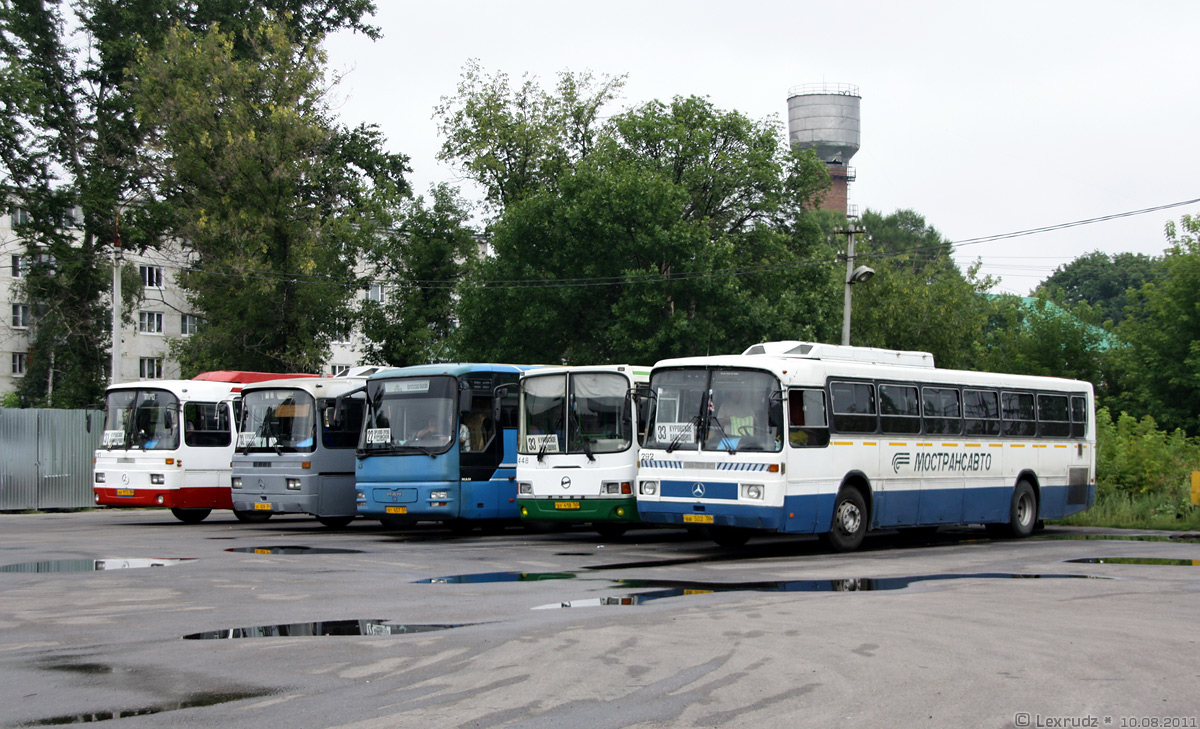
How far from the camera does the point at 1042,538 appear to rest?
70.2 ft

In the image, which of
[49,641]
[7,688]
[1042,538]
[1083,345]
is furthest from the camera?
[1083,345]

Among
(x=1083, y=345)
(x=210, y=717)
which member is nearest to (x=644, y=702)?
(x=210, y=717)

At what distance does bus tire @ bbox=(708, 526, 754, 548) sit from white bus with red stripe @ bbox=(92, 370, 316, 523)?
36.5ft

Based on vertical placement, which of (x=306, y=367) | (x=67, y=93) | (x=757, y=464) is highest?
(x=67, y=93)

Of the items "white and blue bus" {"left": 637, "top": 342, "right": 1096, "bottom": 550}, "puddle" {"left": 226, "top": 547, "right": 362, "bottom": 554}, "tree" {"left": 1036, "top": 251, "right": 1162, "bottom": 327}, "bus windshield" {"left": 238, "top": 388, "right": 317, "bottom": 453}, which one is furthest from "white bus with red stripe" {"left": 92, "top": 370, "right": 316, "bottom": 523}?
"tree" {"left": 1036, "top": 251, "right": 1162, "bottom": 327}

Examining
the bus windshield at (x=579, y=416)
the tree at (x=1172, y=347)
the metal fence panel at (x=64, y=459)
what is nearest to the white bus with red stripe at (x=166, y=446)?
the metal fence panel at (x=64, y=459)

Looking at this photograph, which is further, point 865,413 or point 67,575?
point 865,413

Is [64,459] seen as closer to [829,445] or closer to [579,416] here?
[579,416]

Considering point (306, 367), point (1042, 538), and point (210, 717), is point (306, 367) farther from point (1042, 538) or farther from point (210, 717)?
point (210, 717)

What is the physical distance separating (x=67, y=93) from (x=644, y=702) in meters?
48.9

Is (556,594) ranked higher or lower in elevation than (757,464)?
lower

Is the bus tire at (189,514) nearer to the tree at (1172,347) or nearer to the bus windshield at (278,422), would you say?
the bus windshield at (278,422)

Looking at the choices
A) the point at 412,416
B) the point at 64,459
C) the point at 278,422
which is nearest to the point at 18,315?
the point at 64,459

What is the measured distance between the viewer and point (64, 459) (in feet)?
106
